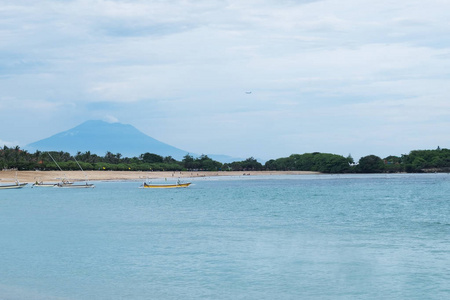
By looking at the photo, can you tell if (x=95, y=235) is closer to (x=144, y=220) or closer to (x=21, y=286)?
(x=144, y=220)

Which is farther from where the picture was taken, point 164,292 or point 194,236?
point 194,236

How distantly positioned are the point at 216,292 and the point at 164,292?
1876mm

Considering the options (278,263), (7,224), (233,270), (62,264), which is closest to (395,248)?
(278,263)

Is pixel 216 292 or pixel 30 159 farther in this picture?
pixel 30 159

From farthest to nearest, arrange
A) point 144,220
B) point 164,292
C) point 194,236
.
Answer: point 144,220, point 194,236, point 164,292

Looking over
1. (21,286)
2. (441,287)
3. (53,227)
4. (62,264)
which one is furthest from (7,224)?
(441,287)

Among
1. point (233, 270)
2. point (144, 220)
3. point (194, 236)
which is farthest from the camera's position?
point (144, 220)

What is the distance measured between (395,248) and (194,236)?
12315 millimetres

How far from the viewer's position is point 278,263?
994 inches

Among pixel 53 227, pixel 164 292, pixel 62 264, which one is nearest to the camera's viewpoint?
pixel 164 292

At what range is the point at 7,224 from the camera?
145 ft

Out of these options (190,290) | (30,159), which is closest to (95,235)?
(190,290)

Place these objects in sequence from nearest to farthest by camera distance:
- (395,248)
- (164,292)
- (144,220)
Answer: (164,292)
(395,248)
(144,220)

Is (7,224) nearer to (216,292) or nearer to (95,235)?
(95,235)
